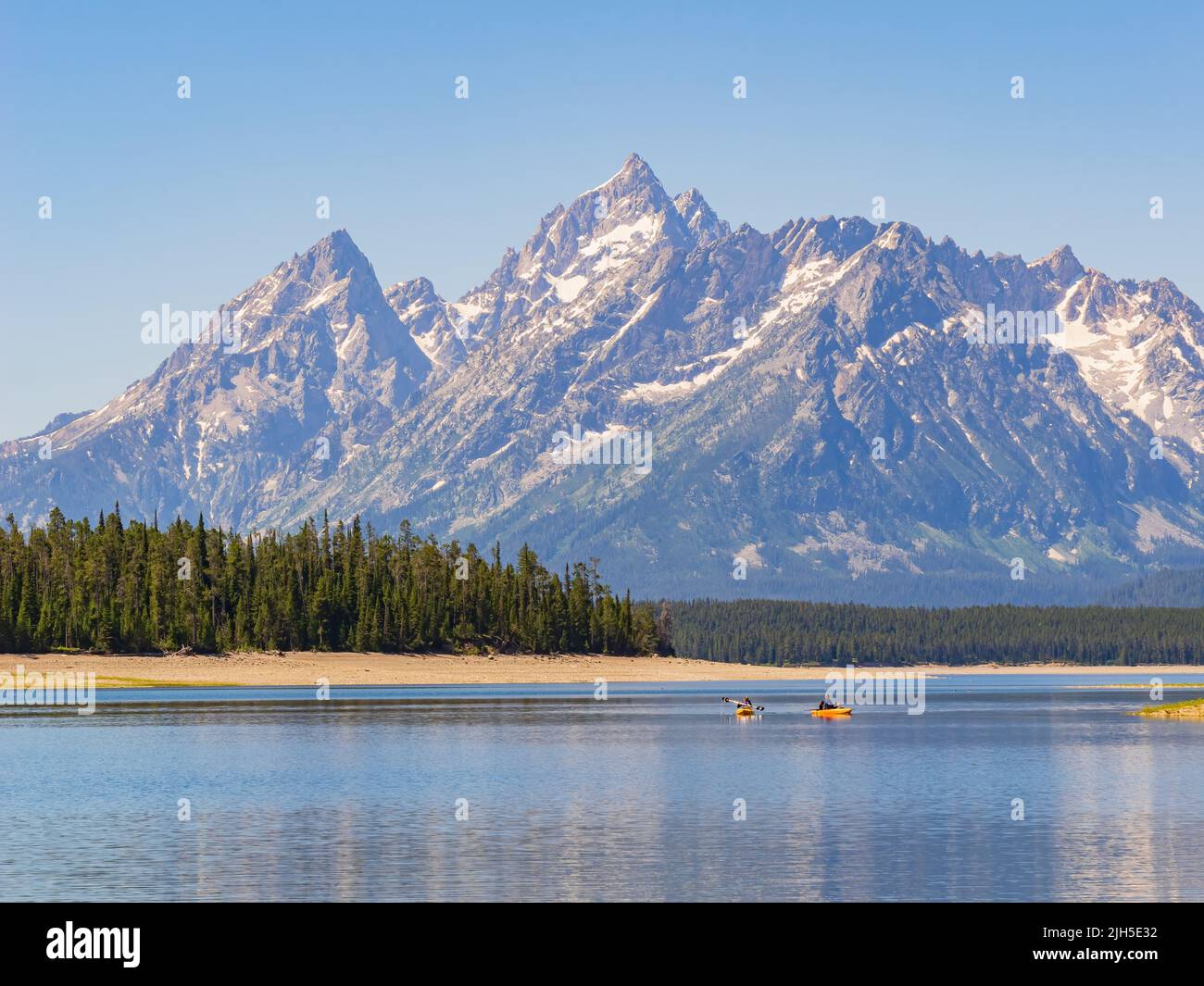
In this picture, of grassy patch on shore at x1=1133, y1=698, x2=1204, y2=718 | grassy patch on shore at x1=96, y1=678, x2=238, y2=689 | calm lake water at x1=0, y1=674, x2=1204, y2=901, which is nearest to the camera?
calm lake water at x1=0, y1=674, x2=1204, y2=901

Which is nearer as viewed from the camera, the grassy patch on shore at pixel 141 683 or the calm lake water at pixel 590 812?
the calm lake water at pixel 590 812

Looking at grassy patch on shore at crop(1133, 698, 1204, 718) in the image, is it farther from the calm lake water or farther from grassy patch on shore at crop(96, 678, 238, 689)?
grassy patch on shore at crop(96, 678, 238, 689)

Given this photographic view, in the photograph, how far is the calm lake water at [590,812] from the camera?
5169 centimetres

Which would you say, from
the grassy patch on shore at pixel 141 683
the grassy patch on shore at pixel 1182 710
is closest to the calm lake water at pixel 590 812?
the grassy patch on shore at pixel 1182 710

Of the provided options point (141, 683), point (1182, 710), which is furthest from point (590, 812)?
point (141, 683)

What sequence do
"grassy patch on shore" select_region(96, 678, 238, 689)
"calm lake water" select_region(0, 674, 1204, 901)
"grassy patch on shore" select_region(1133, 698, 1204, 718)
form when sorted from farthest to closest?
1. "grassy patch on shore" select_region(96, 678, 238, 689)
2. "grassy patch on shore" select_region(1133, 698, 1204, 718)
3. "calm lake water" select_region(0, 674, 1204, 901)

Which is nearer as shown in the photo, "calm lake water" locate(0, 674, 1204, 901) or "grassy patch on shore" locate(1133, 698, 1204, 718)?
"calm lake water" locate(0, 674, 1204, 901)

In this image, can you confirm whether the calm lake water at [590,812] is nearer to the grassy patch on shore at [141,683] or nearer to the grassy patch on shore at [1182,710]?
the grassy patch on shore at [1182,710]

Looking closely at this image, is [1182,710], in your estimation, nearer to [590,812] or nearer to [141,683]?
[590,812]

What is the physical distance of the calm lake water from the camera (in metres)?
51.7

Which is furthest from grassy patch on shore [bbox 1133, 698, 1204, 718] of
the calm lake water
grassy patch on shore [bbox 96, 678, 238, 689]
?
grassy patch on shore [bbox 96, 678, 238, 689]

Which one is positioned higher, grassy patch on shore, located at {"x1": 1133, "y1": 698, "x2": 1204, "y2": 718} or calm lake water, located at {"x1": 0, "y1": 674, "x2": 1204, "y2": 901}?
calm lake water, located at {"x1": 0, "y1": 674, "x2": 1204, "y2": 901}
